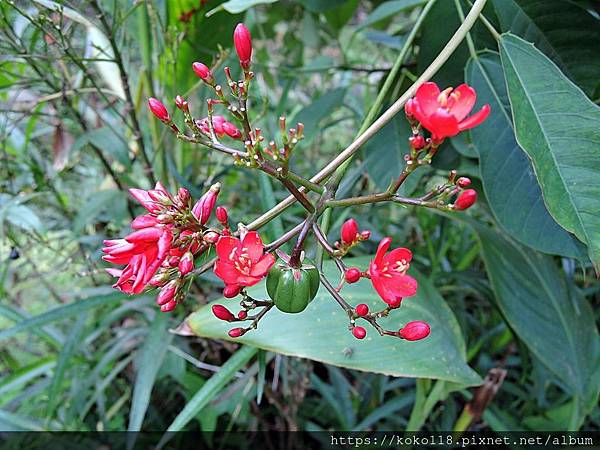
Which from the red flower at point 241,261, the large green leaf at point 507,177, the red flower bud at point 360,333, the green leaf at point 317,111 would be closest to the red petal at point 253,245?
the red flower at point 241,261

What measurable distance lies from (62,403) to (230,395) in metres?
0.40

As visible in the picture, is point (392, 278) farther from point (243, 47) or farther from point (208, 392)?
point (208, 392)

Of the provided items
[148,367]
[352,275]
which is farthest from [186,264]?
[148,367]

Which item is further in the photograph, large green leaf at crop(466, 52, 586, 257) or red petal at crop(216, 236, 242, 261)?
large green leaf at crop(466, 52, 586, 257)

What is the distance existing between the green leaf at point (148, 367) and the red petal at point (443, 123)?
0.63m

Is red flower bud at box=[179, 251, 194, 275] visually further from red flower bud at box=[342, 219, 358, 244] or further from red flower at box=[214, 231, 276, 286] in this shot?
red flower bud at box=[342, 219, 358, 244]

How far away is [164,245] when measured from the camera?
409 millimetres

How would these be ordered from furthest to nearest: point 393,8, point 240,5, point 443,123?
point 393,8 < point 240,5 < point 443,123

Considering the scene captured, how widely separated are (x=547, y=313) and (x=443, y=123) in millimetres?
579

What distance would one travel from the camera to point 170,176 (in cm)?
107

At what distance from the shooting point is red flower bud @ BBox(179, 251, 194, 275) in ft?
1.41

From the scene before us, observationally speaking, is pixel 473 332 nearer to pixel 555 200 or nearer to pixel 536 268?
pixel 536 268

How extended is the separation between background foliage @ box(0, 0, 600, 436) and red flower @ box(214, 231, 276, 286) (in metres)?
0.24

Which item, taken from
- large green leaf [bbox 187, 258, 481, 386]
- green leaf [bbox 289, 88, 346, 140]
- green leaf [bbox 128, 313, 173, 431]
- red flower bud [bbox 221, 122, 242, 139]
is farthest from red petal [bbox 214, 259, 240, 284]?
green leaf [bbox 289, 88, 346, 140]
